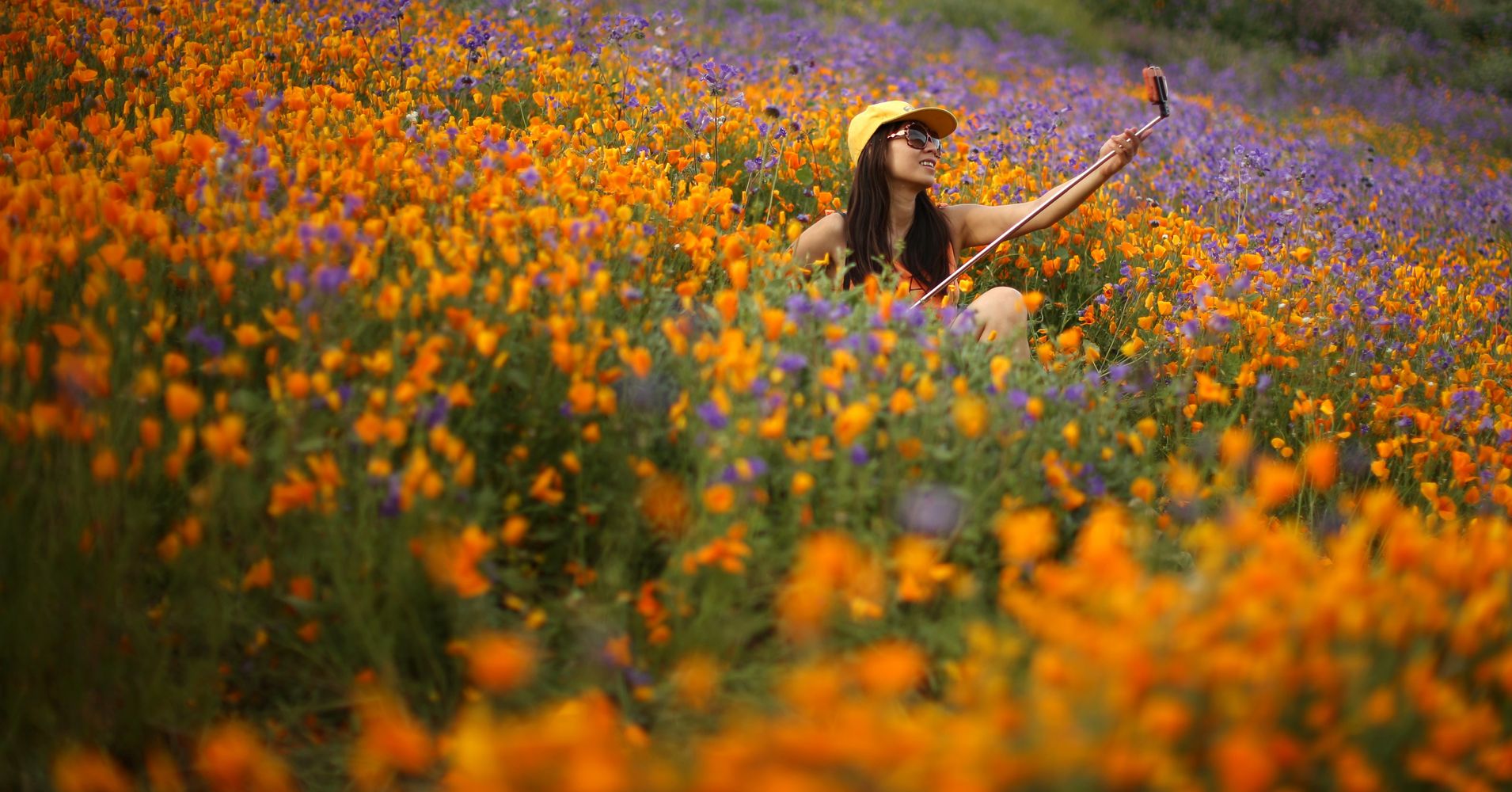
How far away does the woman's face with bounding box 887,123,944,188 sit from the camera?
403 cm

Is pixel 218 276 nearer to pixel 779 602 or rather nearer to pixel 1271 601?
pixel 779 602

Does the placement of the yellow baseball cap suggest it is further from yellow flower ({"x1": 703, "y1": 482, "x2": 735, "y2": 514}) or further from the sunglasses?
yellow flower ({"x1": 703, "y1": 482, "x2": 735, "y2": 514})

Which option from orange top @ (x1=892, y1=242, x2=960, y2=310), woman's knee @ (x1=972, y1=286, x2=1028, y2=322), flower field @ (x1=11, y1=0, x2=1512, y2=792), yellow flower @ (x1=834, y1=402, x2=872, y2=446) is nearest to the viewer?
flower field @ (x1=11, y1=0, x2=1512, y2=792)

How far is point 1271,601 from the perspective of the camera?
1475mm

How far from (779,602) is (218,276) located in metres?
1.29

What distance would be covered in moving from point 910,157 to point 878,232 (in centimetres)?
31

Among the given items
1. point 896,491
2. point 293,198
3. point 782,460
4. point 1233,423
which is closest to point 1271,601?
point 896,491

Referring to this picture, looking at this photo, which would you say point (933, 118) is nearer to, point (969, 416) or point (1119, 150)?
point (1119, 150)

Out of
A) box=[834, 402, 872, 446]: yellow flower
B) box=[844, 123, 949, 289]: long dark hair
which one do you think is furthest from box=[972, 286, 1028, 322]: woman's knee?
box=[834, 402, 872, 446]: yellow flower

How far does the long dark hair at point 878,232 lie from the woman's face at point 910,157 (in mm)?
45

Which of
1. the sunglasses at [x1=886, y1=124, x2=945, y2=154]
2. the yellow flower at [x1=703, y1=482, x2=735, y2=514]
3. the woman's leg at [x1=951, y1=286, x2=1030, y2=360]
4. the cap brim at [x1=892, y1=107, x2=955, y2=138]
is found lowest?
the woman's leg at [x1=951, y1=286, x2=1030, y2=360]

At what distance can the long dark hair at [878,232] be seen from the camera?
4059 millimetres

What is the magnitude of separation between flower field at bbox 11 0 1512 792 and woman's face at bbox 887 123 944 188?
0.87m

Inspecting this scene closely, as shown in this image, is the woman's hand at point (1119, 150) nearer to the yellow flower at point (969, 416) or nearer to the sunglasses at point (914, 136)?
the sunglasses at point (914, 136)
